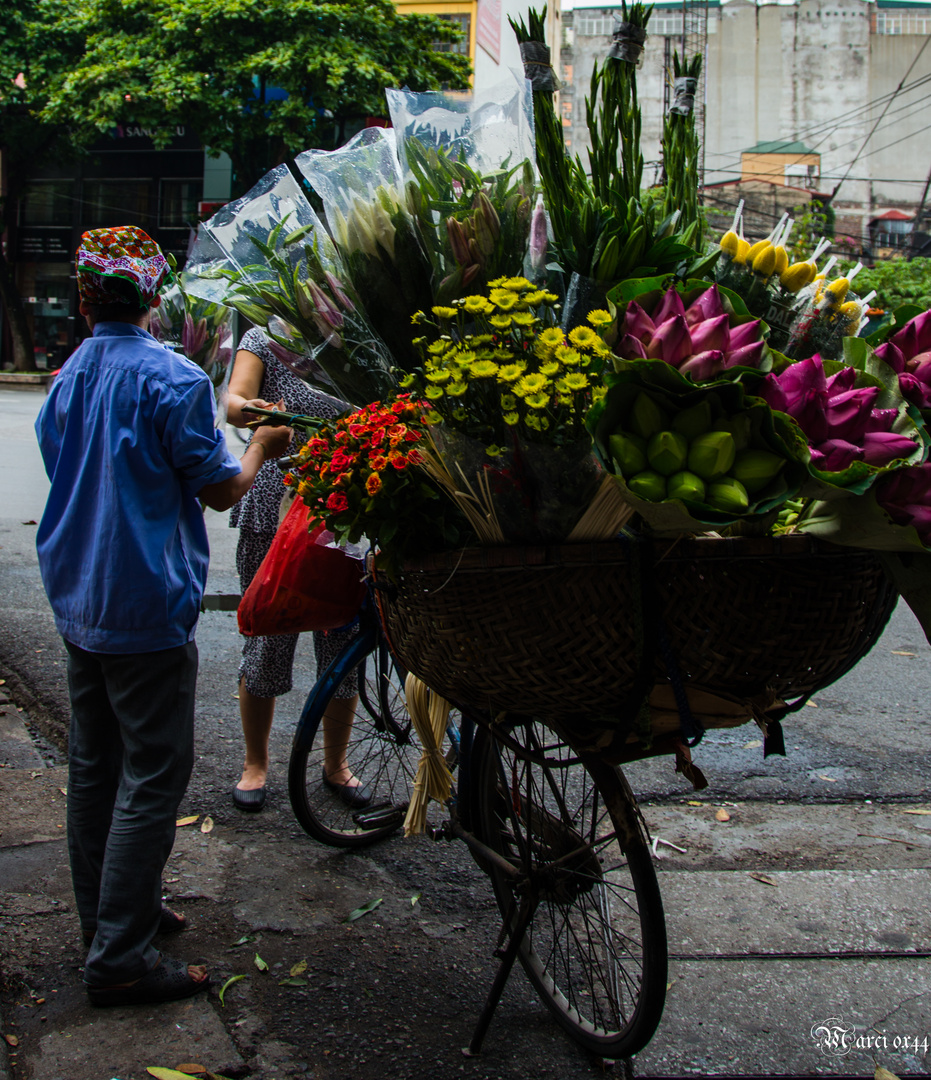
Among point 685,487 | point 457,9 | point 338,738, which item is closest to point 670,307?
point 685,487

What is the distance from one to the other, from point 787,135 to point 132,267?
36.4m

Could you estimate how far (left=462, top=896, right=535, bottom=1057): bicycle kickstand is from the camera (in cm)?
200

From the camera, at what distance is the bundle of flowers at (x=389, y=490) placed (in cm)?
153

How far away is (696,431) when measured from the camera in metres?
1.24

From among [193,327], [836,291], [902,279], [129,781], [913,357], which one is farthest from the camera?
[902,279]

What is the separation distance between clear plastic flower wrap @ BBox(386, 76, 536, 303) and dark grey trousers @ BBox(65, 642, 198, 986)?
1101mm

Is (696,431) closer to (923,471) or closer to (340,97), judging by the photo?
(923,471)

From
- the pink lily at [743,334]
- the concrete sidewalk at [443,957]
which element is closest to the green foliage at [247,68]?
the concrete sidewalk at [443,957]

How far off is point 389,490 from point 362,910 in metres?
1.55

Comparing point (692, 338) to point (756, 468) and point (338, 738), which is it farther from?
point (338, 738)

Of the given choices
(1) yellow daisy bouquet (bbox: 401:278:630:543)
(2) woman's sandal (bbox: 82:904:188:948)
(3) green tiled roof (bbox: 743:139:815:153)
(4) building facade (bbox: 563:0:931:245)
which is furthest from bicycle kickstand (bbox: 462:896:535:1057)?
(4) building facade (bbox: 563:0:931:245)

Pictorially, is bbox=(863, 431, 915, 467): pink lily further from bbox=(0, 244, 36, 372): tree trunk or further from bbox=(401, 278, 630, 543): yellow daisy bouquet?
bbox=(0, 244, 36, 372): tree trunk

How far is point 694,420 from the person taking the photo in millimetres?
1238

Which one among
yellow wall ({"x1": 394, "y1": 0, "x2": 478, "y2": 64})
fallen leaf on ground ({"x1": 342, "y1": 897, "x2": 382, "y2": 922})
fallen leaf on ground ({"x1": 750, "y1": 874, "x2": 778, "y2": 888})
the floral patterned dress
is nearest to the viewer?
fallen leaf on ground ({"x1": 342, "y1": 897, "x2": 382, "y2": 922})
